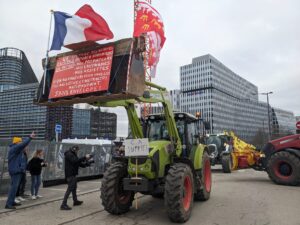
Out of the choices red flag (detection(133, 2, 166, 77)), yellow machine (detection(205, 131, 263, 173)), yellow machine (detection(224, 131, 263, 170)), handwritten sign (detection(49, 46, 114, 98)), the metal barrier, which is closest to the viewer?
handwritten sign (detection(49, 46, 114, 98))

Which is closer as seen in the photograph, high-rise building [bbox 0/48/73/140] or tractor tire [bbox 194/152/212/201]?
tractor tire [bbox 194/152/212/201]

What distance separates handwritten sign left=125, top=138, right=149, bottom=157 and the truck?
0.02 metres

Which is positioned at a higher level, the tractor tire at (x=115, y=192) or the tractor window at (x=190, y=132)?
the tractor window at (x=190, y=132)

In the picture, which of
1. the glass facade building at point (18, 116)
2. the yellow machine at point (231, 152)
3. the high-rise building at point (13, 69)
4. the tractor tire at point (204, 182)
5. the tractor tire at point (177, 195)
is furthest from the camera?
the high-rise building at point (13, 69)

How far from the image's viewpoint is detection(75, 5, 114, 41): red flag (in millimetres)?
7199

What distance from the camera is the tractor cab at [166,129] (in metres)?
8.60

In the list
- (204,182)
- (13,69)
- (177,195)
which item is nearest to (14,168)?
(177,195)

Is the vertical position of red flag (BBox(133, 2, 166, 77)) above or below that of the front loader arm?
above

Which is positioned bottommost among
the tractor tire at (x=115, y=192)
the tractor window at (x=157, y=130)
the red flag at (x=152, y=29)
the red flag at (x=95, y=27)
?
the tractor tire at (x=115, y=192)

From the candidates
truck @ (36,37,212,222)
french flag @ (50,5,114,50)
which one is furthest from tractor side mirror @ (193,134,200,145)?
french flag @ (50,5,114,50)

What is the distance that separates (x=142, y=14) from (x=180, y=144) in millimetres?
8586

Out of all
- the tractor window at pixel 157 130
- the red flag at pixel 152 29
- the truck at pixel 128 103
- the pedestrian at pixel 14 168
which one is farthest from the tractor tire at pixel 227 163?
the pedestrian at pixel 14 168

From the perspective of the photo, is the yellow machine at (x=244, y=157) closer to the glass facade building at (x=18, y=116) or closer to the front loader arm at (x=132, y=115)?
the front loader arm at (x=132, y=115)

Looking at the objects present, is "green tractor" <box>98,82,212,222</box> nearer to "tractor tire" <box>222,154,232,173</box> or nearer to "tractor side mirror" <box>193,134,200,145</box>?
"tractor side mirror" <box>193,134,200,145</box>
